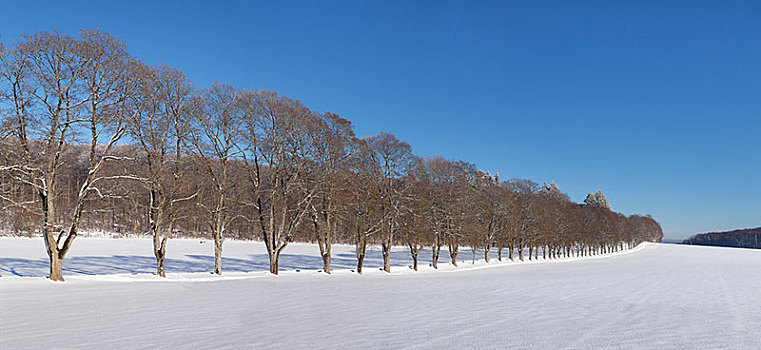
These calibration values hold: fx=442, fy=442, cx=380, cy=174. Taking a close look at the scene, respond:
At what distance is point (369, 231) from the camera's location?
115 feet

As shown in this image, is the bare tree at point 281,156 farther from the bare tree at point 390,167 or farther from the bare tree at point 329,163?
the bare tree at point 390,167

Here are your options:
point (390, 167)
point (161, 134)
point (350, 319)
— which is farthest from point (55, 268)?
point (390, 167)

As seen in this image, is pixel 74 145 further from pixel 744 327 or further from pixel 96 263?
pixel 96 263

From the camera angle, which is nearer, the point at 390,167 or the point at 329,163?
the point at 329,163

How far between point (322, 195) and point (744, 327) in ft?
79.5

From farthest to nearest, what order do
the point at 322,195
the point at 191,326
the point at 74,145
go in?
the point at 322,195 < the point at 74,145 < the point at 191,326

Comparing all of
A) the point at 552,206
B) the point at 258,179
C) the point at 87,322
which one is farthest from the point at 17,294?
the point at 552,206

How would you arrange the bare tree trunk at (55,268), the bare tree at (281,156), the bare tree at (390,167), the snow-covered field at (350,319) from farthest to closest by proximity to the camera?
the bare tree at (390,167) → the bare tree at (281,156) → the bare tree trunk at (55,268) → the snow-covered field at (350,319)

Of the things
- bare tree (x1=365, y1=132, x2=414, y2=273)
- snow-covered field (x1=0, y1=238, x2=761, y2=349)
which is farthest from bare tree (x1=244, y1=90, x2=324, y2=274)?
snow-covered field (x1=0, y1=238, x2=761, y2=349)

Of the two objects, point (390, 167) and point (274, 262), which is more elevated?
point (390, 167)

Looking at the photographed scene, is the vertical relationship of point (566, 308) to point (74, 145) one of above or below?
below

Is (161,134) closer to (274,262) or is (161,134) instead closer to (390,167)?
(274,262)

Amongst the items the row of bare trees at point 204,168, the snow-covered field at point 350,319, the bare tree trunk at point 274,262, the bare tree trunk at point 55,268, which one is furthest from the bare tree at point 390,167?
the bare tree trunk at point 55,268

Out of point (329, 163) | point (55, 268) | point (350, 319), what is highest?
point (329, 163)
